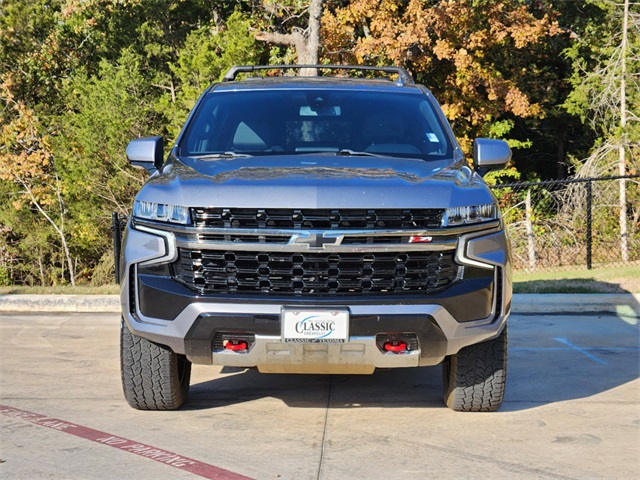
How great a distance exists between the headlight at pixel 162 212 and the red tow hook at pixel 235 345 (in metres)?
0.68

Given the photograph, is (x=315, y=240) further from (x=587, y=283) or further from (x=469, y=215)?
(x=587, y=283)

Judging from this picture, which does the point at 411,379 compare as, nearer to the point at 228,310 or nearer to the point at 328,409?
the point at 328,409

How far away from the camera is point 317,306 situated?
546cm

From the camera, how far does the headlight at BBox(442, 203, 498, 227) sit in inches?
221

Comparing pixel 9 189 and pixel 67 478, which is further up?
pixel 67 478

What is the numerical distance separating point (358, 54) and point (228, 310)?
72.9ft

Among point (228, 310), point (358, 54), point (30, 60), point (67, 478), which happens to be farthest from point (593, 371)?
point (30, 60)

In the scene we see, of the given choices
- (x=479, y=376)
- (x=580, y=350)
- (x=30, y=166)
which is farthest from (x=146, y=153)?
(x=30, y=166)

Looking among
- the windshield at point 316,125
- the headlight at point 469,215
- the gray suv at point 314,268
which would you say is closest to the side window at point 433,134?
the windshield at point 316,125

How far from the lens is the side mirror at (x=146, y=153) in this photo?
6.53m

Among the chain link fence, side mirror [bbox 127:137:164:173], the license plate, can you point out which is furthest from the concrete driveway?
the chain link fence

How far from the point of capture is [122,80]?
30.1 meters

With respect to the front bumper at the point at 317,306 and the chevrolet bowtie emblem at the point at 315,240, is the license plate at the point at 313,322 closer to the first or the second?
the front bumper at the point at 317,306

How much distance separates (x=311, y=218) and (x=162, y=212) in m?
0.83
